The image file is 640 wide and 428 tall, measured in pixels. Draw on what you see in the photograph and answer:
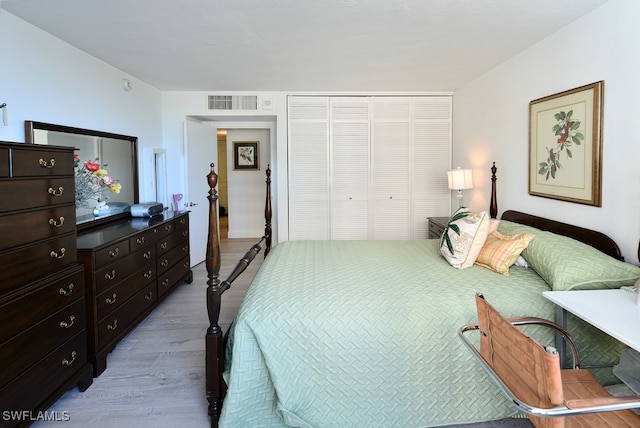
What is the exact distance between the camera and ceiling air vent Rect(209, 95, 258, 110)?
A: 16.3ft

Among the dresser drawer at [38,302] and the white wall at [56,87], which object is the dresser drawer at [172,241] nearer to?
the white wall at [56,87]

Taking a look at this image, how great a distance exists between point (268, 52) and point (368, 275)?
211cm

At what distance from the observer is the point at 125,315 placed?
2912mm

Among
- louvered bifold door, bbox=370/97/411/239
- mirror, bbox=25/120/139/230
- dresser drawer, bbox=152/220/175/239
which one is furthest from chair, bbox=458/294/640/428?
louvered bifold door, bbox=370/97/411/239

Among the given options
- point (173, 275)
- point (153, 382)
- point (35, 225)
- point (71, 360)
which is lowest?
point (153, 382)

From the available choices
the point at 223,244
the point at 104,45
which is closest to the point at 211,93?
the point at 104,45

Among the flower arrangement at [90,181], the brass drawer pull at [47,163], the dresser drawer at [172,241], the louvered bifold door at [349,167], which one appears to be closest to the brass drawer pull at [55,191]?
the brass drawer pull at [47,163]

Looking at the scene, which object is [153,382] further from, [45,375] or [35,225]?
[35,225]

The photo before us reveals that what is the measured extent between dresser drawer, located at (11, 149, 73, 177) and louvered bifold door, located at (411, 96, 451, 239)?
13.1 feet

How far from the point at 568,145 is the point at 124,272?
334 cm

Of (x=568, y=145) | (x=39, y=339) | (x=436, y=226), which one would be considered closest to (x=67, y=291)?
(x=39, y=339)

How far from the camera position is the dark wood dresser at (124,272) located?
8.21 ft

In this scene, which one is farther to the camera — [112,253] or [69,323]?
[112,253]

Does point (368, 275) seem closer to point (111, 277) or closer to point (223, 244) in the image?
point (111, 277)
